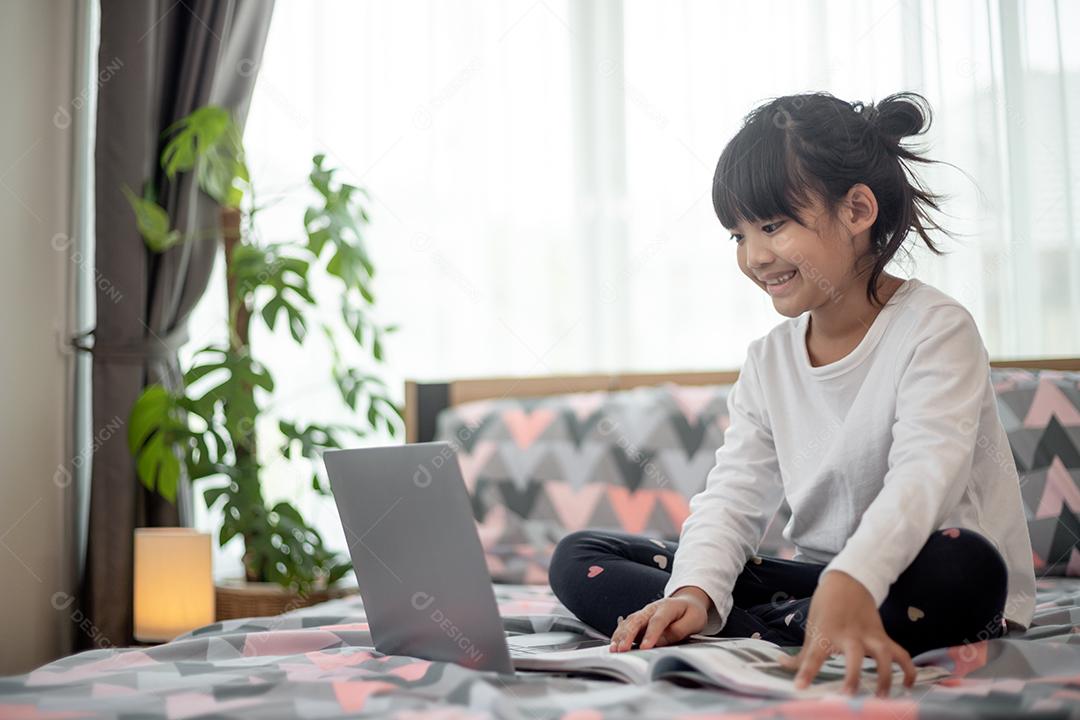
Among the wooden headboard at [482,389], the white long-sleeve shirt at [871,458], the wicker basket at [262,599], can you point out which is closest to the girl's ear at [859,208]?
the white long-sleeve shirt at [871,458]

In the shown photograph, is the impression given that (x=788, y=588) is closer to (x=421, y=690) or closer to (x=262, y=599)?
(x=421, y=690)

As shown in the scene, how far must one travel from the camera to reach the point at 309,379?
2.62 metres

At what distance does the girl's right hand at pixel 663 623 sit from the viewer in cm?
108

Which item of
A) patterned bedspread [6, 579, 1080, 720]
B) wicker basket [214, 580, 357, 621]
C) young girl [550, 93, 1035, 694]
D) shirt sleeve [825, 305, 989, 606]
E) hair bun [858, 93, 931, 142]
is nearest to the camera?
patterned bedspread [6, 579, 1080, 720]

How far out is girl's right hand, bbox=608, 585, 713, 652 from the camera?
3.54 ft

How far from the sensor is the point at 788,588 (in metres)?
1.26

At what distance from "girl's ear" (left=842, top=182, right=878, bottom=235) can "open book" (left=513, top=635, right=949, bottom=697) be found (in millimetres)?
529

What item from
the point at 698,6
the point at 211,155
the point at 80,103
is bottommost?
the point at 211,155

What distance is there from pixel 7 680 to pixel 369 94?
1935mm

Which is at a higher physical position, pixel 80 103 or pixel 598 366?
pixel 80 103

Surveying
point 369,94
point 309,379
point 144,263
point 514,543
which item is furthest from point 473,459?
point 369,94

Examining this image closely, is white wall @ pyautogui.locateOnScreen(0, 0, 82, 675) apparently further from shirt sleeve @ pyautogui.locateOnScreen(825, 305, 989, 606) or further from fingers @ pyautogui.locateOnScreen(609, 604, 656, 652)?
shirt sleeve @ pyautogui.locateOnScreen(825, 305, 989, 606)

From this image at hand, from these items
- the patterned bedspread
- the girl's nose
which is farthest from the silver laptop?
the girl's nose

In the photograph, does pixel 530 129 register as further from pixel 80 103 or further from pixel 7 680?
pixel 7 680
